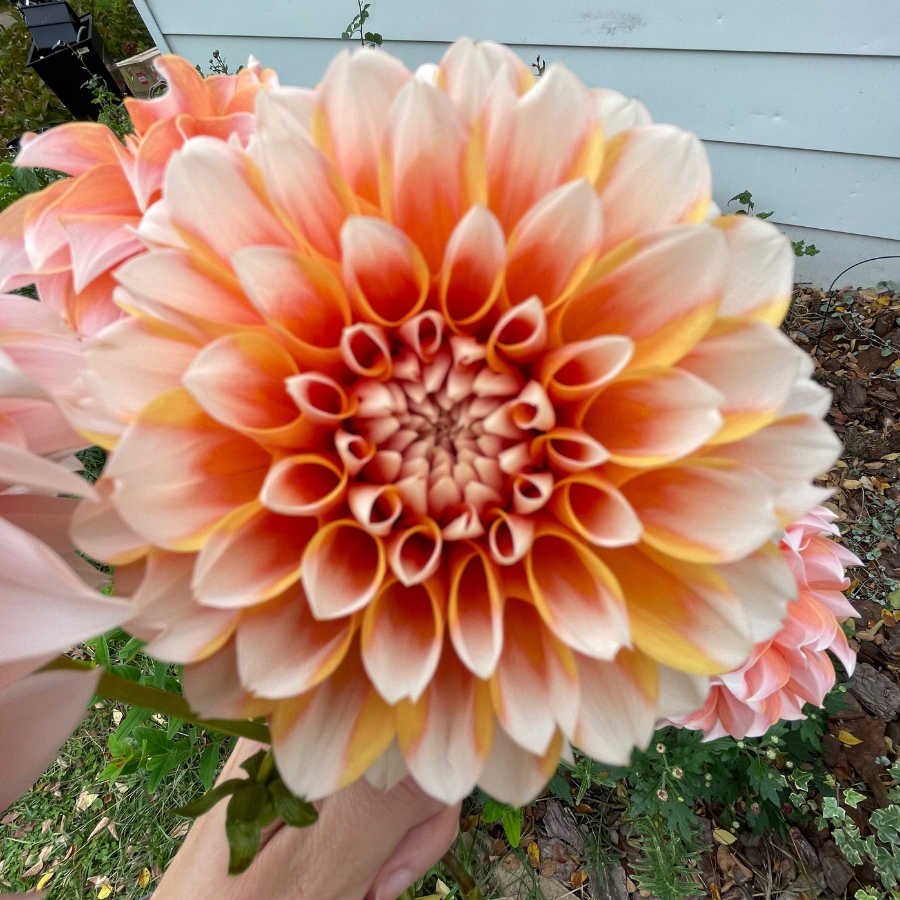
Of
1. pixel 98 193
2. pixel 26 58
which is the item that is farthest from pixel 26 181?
pixel 26 58

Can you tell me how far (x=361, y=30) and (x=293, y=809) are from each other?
2740 millimetres

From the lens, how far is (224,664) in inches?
16.2

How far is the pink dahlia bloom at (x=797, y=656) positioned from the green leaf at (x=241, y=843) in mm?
550

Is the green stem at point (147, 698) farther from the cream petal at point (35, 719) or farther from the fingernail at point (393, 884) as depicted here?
the fingernail at point (393, 884)

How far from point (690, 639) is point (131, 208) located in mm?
563

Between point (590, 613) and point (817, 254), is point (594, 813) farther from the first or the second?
point (817, 254)

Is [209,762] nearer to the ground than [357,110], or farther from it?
nearer to the ground

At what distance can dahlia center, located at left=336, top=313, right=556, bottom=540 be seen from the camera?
0.43 meters

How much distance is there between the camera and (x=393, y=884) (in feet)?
2.71

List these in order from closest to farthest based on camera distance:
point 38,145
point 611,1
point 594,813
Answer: point 38,145 < point 594,813 < point 611,1

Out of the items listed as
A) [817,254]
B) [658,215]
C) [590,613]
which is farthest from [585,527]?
[817,254]

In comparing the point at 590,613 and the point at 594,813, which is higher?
the point at 590,613

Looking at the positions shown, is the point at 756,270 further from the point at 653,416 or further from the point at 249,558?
the point at 249,558

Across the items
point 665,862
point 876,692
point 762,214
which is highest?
point 762,214
